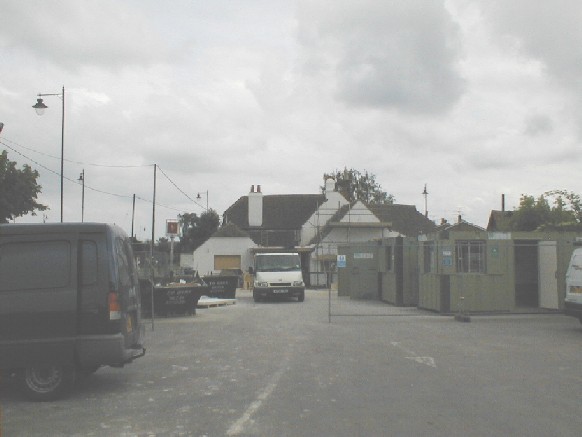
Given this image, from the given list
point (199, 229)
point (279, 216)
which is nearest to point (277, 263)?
point (279, 216)

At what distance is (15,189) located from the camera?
811 inches

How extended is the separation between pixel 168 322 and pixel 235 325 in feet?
7.21

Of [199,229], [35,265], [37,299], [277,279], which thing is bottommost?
[277,279]

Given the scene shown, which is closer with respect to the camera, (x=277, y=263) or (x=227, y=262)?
(x=277, y=263)

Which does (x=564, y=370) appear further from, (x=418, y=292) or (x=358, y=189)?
(x=358, y=189)

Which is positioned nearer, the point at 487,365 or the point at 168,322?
the point at 487,365

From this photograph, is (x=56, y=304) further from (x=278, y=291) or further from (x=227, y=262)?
(x=227, y=262)

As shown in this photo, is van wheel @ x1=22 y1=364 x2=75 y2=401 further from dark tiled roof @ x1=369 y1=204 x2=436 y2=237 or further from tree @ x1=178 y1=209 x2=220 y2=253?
tree @ x1=178 y1=209 x2=220 y2=253

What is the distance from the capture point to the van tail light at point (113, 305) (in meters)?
8.03

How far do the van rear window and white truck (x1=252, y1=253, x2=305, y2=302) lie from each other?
20.4 m

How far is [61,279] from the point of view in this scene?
313 inches

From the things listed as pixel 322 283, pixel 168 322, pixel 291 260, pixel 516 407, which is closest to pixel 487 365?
pixel 516 407

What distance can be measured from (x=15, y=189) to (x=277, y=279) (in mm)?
11562

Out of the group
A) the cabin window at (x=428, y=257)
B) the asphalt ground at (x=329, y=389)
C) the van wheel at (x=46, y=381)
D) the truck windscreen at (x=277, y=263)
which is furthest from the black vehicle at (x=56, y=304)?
the truck windscreen at (x=277, y=263)
